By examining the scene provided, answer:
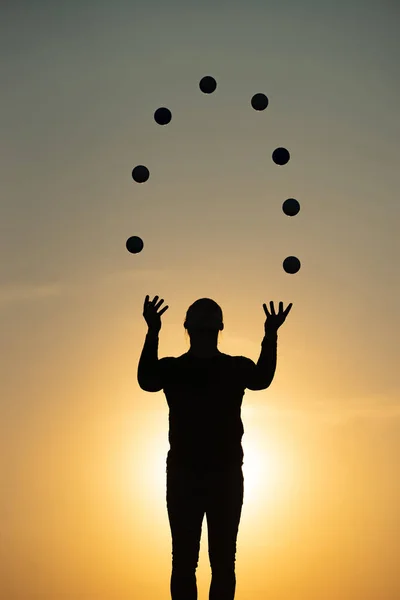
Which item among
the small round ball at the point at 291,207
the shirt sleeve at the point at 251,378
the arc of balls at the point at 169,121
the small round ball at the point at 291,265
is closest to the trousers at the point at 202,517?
the shirt sleeve at the point at 251,378

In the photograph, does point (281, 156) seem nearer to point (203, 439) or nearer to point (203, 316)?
point (203, 316)

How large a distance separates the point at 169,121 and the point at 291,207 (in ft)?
5.25

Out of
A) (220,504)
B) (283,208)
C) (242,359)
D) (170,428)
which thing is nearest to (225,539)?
(220,504)

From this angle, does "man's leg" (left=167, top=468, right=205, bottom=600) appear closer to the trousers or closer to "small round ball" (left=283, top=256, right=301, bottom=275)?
the trousers

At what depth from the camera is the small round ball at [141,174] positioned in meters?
9.10

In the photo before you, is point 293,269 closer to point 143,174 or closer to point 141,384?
point 143,174

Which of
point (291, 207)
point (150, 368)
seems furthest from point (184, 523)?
point (291, 207)

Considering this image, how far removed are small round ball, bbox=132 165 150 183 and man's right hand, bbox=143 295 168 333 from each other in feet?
11.0

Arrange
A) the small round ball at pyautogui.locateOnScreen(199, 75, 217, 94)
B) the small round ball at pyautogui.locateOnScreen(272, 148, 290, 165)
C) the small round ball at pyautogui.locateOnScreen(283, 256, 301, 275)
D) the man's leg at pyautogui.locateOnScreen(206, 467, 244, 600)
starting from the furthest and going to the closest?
1. the small round ball at pyautogui.locateOnScreen(199, 75, 217, 94)
2. the small round ball at pyautogui.locateOnScreen(272, 148, 290, 165)
3. the small round ball at pyautogui.locateOnScreen(283, 256, 301, 275)
4. the man's leg at pyautogui.locateOnScreen(206, 467, 244, 600)

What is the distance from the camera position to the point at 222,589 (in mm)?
5789

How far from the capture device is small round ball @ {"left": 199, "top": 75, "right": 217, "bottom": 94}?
932 cm

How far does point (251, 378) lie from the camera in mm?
5836

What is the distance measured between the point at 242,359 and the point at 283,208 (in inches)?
137

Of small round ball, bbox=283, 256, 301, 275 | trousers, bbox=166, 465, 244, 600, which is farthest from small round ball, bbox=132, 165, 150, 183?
trousers, bbox=166, 465, 244, 600
